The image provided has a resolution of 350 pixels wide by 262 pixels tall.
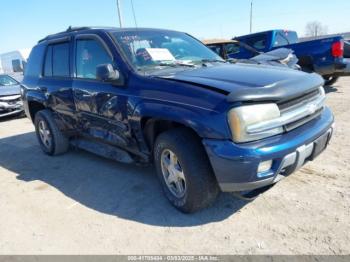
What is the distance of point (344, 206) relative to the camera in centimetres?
297

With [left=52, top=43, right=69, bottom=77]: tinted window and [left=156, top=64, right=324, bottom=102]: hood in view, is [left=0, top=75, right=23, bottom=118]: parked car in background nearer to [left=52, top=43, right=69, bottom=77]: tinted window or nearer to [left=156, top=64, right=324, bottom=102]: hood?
[left=52, top=43, right=69, bottom=77]: tinted window

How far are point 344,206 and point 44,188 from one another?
3393 millimetres

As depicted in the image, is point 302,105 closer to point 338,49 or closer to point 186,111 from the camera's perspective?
point 186,111

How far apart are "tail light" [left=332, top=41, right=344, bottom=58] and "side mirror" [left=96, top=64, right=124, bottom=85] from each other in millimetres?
6404

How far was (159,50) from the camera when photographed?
371cm

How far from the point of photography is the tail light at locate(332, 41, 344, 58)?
7758mm

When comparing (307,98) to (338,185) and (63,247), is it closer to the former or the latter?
(338,185)

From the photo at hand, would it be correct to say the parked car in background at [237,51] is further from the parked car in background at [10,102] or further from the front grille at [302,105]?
the parked car in background at [10,102]

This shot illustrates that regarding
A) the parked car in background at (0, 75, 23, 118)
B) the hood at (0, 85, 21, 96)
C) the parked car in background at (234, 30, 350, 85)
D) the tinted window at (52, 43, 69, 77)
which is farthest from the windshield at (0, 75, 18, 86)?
the parked car in background at (234, 30, 350, 85)

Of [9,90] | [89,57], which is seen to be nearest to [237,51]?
[89,57]

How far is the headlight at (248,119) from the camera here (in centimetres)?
248

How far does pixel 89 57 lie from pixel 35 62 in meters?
1.98

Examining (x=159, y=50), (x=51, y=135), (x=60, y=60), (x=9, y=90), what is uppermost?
(x=159, y=50)

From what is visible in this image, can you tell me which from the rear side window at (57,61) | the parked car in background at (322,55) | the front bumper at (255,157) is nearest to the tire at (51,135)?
the rear side window at (57,61)
